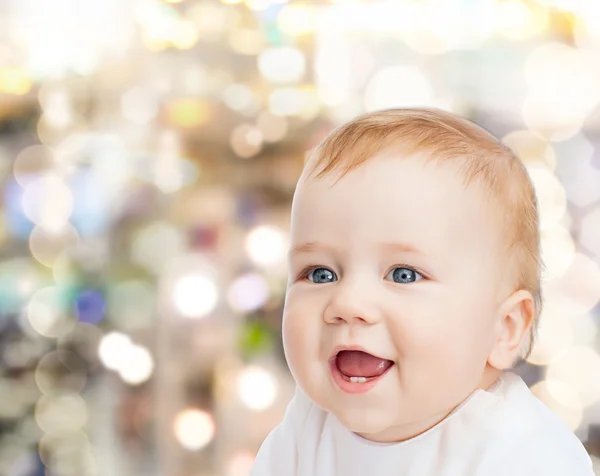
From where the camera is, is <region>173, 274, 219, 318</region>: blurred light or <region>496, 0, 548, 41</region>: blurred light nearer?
<region>496, 0, 548, 41</region>: blurred light

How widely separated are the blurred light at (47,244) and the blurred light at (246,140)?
1.61ft

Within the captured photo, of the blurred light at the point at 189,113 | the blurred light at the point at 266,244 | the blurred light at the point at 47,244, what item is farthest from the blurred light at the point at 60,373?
the blurred light at the point at 189,113

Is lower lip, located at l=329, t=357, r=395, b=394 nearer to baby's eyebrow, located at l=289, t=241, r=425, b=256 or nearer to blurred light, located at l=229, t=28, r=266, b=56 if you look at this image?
baby's eyebrow, located at l=289, t=241, r=425, b=256

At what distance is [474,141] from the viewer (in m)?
0.78

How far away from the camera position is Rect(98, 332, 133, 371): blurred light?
222 cm

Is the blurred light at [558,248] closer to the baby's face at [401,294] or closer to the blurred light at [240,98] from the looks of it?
the blurred light at [240,98]

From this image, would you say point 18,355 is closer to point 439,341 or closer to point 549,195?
point 549,195

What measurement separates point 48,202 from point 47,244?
11 centimetres

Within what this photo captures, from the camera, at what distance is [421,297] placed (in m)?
0.73

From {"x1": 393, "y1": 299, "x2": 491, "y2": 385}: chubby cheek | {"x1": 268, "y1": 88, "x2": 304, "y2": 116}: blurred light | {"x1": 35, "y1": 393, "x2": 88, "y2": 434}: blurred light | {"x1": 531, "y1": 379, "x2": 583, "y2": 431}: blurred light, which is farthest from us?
{"x1": 35, "y1": 393, "x2": 88, "y2": 434}: blurred light

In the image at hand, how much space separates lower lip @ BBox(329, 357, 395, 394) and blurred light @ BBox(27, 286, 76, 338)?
159cm

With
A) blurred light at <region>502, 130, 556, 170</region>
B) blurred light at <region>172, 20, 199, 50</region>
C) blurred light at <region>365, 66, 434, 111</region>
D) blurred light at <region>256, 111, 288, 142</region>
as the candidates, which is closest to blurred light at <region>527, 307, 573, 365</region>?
blurred light at <region>502, 130, 556, 170</region>

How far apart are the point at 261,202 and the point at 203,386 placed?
0.53 metres

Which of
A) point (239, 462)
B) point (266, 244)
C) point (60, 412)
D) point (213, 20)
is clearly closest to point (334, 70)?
point (213, 20)
